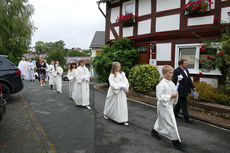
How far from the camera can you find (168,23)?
9.76 metres

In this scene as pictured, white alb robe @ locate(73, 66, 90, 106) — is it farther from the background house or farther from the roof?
the roof

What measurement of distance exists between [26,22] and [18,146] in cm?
2482

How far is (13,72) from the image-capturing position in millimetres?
7004

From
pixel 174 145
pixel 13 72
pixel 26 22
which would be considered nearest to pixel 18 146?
pixel 174 145

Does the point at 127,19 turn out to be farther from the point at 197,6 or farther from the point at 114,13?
the point at 197,6

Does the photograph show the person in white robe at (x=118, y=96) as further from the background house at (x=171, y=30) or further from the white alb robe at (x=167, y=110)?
the background house at (x=171, y=30)

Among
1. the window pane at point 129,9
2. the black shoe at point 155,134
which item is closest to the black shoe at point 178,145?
the black shoe at point 155,134

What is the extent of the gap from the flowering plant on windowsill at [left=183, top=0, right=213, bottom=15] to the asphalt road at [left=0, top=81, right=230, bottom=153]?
18.7ft

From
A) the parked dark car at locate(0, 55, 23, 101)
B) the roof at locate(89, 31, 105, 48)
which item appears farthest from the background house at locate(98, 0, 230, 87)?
the roof at locate(89, 31, 105, 48)

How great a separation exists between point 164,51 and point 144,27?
7.47 feet

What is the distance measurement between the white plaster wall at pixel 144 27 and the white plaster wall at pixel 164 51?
1.41 meters

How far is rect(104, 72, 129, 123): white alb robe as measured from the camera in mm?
4934

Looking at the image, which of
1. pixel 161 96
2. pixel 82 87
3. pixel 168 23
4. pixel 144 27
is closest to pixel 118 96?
pixel 161 96

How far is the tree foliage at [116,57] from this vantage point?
10688mm
